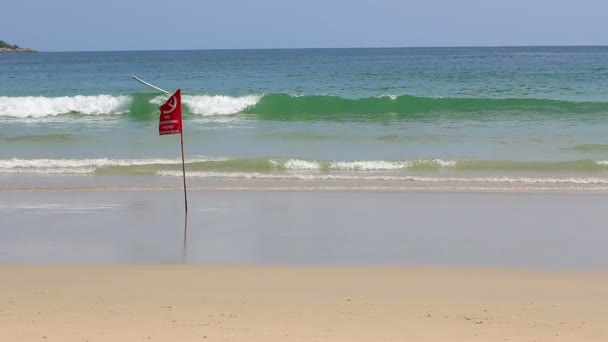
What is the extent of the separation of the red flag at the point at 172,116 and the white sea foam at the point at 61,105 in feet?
57.9

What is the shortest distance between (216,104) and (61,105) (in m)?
5.51

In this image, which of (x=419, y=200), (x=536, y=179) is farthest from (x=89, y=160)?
(x=536, y=179)

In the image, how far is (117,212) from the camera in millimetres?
10102

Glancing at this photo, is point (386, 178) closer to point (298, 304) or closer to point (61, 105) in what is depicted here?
point (298, 304)

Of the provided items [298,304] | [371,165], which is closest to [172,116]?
[298,304]

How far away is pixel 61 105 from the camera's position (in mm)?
27875

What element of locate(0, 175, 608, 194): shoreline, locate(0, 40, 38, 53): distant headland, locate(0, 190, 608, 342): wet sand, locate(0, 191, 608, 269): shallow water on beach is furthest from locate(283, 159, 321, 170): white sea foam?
locate(0, 40, 38, 53): distant headland

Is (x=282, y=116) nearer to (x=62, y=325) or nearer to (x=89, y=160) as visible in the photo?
(x=89, y=160)

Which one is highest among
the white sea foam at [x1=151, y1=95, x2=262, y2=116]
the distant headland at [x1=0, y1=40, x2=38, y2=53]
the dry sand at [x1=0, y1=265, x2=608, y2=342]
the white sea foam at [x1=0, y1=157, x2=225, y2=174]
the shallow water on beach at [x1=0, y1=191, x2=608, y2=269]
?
the distant headland at [x1=0, y1=40, x2=38, y2=53]

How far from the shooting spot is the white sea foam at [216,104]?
26.5 metres

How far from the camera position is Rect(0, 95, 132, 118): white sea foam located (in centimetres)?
2657

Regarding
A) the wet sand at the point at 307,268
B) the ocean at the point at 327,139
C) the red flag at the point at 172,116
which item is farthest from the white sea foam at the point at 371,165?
the red flag at the point at 172,116

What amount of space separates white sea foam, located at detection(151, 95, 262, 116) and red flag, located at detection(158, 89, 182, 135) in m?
16.3

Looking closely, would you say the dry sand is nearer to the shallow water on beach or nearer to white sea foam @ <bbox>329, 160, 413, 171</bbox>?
the shallow water on beach
